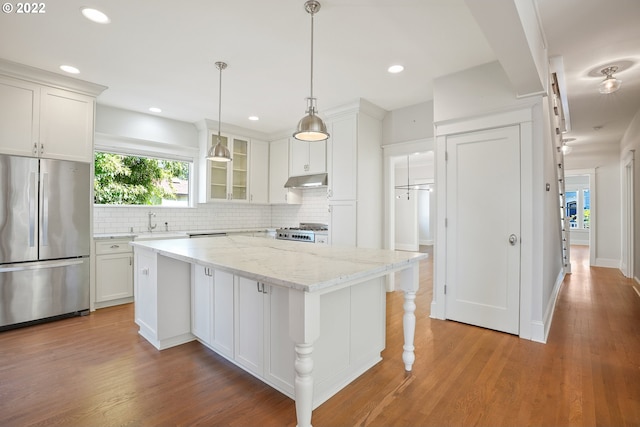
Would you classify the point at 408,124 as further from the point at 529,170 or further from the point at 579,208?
the point at 579,208

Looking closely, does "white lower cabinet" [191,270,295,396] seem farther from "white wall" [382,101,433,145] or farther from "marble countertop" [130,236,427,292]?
"white wall" [382,101,433,145]

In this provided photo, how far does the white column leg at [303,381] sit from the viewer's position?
1486 millimetres


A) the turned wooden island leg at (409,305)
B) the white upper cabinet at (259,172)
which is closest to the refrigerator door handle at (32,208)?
the white upper cabinet at (259,172)

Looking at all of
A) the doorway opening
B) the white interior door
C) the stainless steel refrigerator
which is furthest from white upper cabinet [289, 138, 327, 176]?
the doorway opening

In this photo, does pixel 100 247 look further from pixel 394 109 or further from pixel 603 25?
pixel 603 25

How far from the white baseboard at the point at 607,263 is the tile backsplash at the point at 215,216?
6.32 metres

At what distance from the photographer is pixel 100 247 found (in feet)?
12.3

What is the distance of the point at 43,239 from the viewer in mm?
3252

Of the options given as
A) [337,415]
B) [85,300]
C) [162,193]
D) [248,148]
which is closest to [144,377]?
[337,415]

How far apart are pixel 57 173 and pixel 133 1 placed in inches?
88.1

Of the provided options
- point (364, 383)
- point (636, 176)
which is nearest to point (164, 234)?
point (364, 383)

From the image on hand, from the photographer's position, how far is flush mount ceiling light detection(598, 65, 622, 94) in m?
3.17

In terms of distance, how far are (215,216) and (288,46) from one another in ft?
11.5

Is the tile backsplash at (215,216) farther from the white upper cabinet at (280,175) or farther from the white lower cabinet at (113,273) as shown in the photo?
the white lower cabinet at (113,273)
